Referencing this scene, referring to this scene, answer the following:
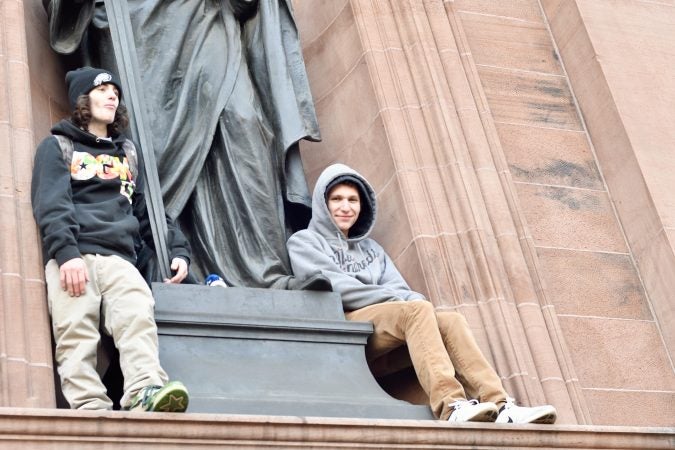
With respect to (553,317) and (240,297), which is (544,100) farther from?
(240,297)

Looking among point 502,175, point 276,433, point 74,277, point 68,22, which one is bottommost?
point 276,433

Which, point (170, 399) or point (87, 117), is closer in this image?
point (170, 399)

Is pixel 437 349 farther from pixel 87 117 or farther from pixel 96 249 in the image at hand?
pixel 87 117

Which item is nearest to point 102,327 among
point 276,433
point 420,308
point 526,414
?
point 276,433

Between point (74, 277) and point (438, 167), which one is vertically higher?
point (438, 167)

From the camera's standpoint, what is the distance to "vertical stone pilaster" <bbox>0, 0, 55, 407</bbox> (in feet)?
20.5

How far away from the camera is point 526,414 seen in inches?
257

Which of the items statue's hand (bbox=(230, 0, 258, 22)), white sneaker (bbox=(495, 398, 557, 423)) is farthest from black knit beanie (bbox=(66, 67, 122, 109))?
white sneaker (bbox=(495, 398, 557, 423))

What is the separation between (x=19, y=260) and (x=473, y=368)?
2088mm

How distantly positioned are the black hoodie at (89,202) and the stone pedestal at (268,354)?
332 millimetres

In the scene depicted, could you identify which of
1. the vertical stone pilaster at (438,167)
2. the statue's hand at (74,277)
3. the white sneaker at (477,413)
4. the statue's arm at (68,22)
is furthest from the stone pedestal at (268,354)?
the statue's arm at (68,22)

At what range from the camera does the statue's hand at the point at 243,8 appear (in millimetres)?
8547

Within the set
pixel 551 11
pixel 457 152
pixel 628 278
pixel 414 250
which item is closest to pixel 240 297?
pixel 414 250

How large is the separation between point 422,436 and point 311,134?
249cm
